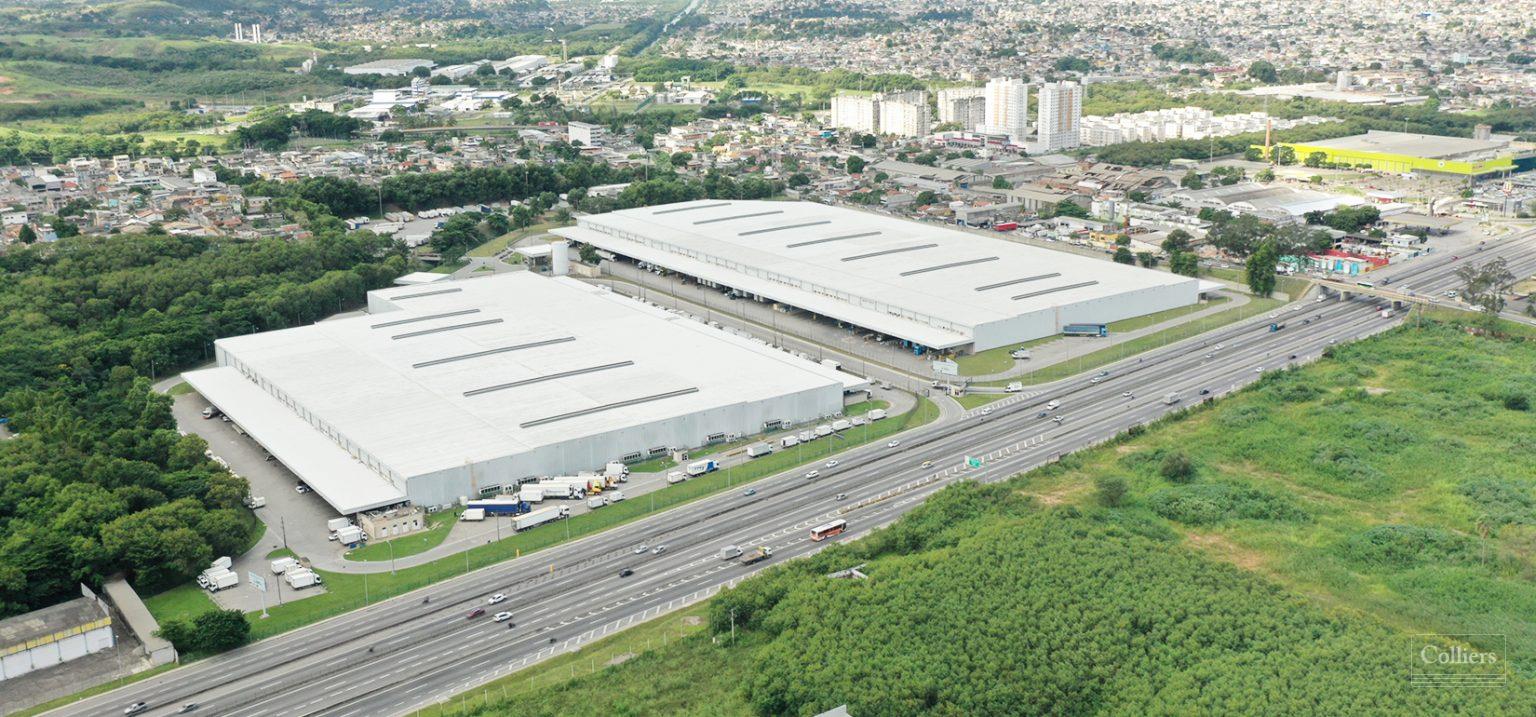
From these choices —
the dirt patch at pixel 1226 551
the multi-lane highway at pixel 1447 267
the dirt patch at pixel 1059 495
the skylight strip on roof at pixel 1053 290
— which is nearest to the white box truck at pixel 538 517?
the dirt patch at pixel 1059 495

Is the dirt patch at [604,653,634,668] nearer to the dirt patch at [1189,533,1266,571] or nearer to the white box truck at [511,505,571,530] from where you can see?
the white box truck at [511,505,571,530]

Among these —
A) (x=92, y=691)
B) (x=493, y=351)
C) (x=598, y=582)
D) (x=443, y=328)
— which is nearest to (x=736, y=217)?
(x=443, y=328)

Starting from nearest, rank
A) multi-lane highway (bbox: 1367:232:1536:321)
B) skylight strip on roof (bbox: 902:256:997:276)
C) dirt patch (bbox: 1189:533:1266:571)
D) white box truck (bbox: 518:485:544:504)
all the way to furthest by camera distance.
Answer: dirt patch (bbox: 1189:533:1266:571) → white box truck (bbox: 518:485:544:504) → skylight strip on roof (bbox: 902:256:997:276) → multi-lane highway (bbox: 1367:232:1536:321)

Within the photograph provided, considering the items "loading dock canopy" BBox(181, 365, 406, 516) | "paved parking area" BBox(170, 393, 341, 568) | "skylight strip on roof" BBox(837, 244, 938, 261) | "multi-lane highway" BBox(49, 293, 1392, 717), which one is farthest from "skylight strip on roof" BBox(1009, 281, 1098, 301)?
"paved parking area" BBox(170, 393, 341, 568)

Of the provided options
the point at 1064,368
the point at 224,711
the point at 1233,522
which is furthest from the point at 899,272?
the point at 224,711

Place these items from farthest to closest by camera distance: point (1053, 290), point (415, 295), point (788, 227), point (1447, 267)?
point (788, 227) → point (1447, 267) → point (415, 295) → point (1053, 290)

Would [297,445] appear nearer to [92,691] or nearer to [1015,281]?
[92,691]
